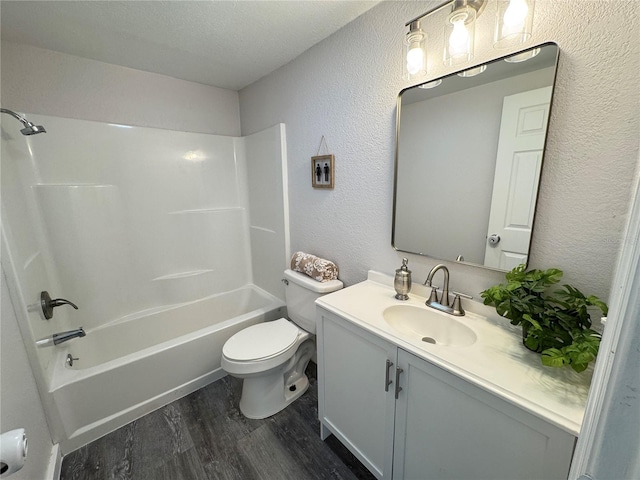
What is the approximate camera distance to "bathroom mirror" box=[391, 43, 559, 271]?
980mm

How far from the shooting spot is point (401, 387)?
1.01 metres

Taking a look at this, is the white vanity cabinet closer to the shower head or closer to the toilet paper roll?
the toilet paper roll

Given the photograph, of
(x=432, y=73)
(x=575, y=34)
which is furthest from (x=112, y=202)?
(x=575, y=34)

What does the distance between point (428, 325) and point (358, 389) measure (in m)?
0.43

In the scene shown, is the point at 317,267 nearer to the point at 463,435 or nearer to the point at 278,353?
the point at 278,353

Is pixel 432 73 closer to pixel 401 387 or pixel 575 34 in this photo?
pixel 575 34

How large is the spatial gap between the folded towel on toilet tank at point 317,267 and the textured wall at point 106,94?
5.00ft

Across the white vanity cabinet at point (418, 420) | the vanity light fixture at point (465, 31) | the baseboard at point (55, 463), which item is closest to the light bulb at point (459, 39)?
the vanity light fixture at point (465, 31)

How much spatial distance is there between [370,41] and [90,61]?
6.27ft

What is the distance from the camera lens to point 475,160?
45.2 inches

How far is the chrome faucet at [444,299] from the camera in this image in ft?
3.88

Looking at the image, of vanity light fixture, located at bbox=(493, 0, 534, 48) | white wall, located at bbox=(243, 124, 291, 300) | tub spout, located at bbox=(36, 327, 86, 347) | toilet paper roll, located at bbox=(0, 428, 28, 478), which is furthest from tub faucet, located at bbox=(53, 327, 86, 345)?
vanity light fixture, located at bbox=(493, 0, 534, 48)

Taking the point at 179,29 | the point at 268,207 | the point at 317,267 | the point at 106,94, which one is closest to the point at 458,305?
the point at 317,267

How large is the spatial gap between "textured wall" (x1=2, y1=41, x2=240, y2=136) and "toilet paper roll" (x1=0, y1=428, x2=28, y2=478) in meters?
2.06
